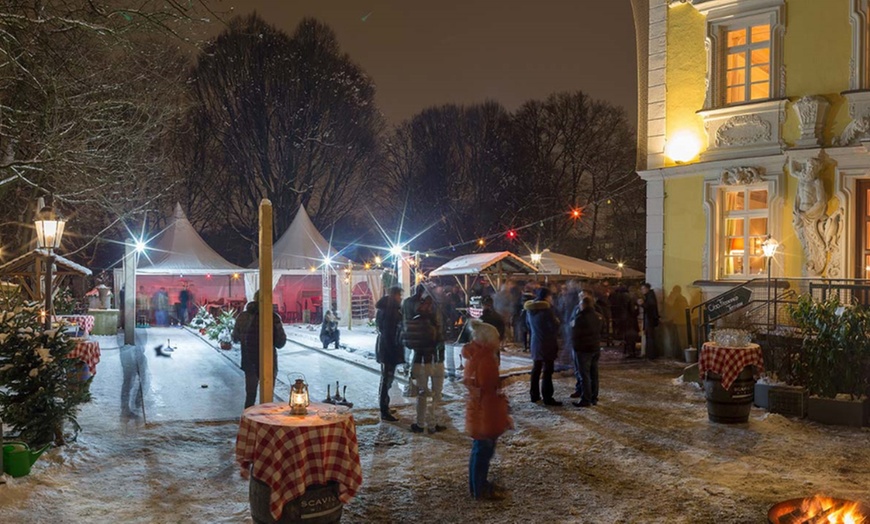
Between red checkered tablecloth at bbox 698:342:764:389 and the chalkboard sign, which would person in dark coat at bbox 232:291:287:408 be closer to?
red checkered tablecloth at bbox 698:342:764:389

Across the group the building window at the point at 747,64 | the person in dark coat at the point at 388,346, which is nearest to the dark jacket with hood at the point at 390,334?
the person in dark coat at the point at 388,346

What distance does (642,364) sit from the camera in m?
15.2

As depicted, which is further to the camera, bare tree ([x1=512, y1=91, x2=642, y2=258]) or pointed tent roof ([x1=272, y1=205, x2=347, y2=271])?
bare tree ([x1=512, y1=91, x2=642, y2=258])

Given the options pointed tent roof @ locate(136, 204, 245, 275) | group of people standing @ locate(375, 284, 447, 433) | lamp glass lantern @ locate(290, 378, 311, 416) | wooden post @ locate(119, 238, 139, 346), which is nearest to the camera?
lamp glass lantern @ locate(290, 378, 311, 416)

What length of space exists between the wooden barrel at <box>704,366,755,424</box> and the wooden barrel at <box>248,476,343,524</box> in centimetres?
597

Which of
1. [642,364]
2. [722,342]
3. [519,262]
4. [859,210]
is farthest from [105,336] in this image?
[859,210]

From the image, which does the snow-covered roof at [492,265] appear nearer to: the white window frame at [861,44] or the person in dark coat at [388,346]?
the white window frame at [861,44]

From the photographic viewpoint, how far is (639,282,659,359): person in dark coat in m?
15.9

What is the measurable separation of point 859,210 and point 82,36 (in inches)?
560

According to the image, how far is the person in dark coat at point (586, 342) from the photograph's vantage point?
10.1 m

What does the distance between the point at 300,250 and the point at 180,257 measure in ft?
13.7

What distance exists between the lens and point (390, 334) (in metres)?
9.48

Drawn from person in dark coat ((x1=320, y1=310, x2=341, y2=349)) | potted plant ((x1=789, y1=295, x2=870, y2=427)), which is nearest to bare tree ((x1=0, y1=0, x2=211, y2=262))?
person in dark coat ((x1=320, y1=310, x2=341, y2=349))

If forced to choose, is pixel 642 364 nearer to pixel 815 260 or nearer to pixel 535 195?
pixel 815 260
